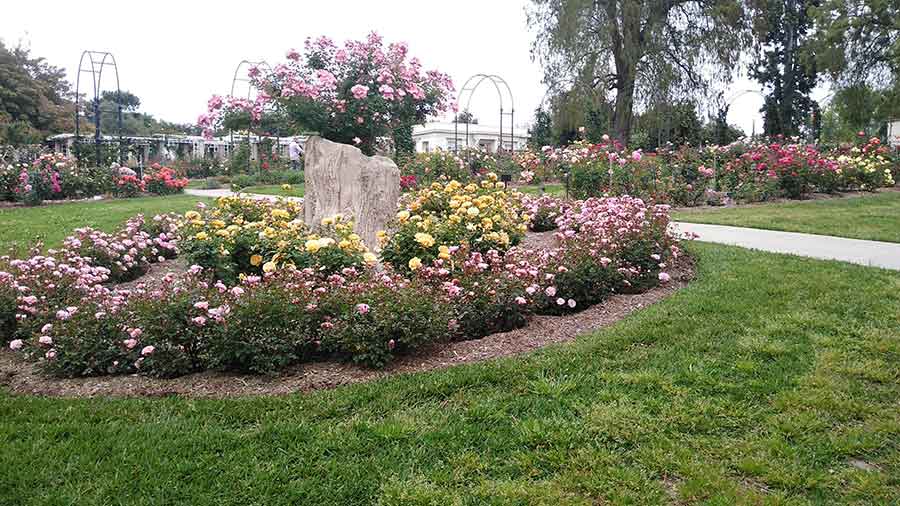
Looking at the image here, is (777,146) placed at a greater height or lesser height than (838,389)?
greater

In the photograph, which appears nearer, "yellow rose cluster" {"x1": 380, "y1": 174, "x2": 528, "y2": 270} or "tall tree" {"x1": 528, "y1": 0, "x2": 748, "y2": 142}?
"yellow rose cluster" {"x1": 380, "y1": 174, "x2": 528, "y2": 270}

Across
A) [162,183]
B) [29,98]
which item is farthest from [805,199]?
[29,98]

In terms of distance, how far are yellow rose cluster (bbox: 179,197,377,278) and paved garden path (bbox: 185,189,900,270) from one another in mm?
3498

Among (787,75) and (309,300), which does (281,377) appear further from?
(787,75)

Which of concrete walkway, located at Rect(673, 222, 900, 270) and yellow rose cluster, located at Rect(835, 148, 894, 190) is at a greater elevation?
yellow rose cluster, located at Rect(835, 148, 894, 190)

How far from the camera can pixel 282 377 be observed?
139 inches

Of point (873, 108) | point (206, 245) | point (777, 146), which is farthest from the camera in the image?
point (873, 108)

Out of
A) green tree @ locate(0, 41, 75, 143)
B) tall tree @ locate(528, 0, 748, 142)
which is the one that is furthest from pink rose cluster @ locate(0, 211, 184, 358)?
green tree @ locate(0, 41, 75, 143)

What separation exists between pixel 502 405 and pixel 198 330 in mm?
1742

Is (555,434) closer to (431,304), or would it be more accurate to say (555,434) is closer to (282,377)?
(431,304)

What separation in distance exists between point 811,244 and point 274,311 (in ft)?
20.8

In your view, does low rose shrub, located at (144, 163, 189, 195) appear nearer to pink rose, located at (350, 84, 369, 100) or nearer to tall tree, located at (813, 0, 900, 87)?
pink rose, located at (350, 84, 369, 100)

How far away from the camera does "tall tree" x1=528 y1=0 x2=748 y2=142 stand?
2127 cm

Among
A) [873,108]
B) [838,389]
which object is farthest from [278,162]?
[873,108]
